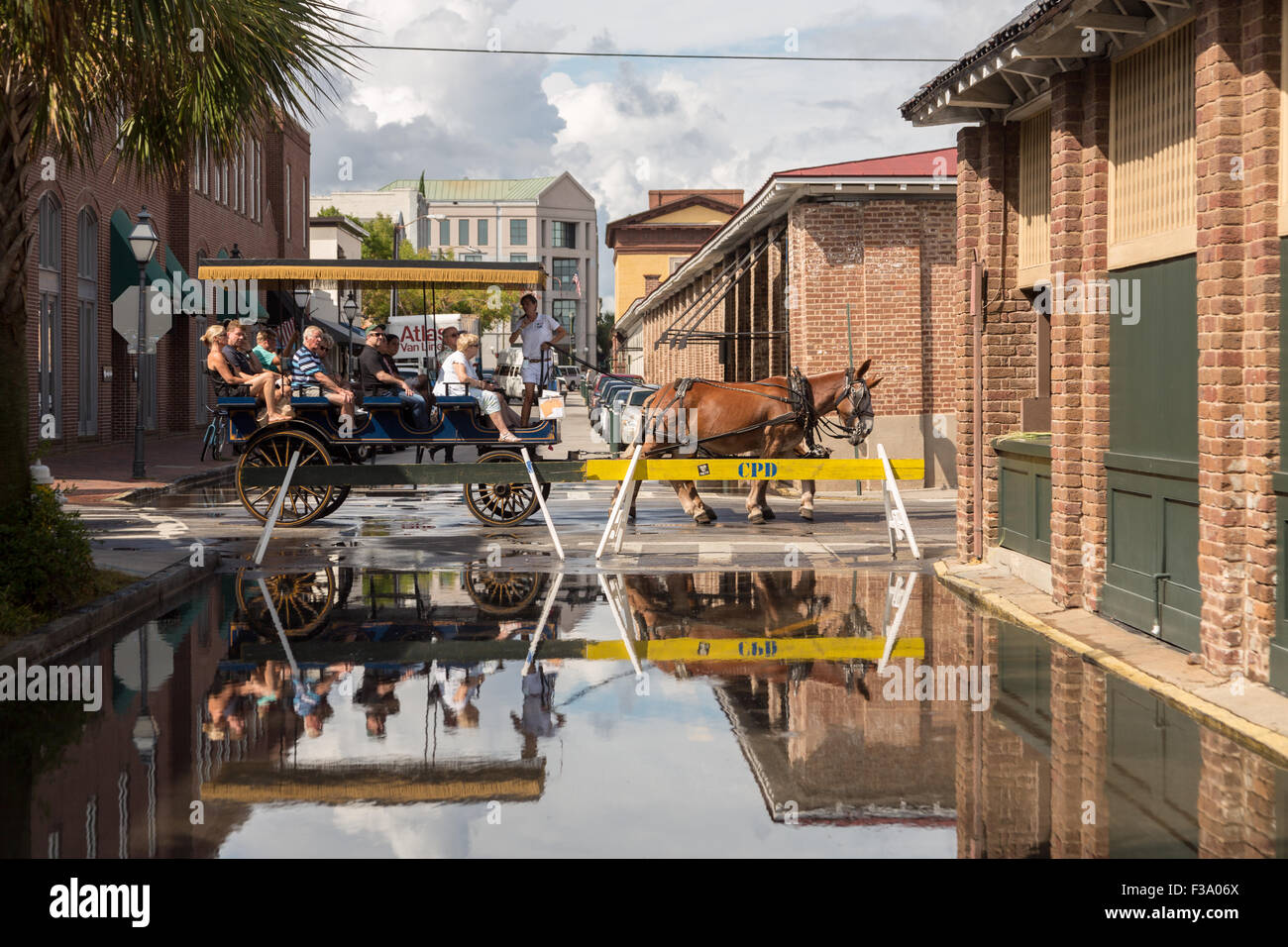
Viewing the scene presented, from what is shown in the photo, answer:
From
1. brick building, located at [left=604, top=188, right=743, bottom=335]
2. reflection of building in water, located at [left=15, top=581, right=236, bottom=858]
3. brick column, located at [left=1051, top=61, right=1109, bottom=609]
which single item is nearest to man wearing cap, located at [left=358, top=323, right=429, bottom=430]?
reflection of building in water, located at [left=15, top=581, right=236, bottom=858]

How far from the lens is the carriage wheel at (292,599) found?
10.9m

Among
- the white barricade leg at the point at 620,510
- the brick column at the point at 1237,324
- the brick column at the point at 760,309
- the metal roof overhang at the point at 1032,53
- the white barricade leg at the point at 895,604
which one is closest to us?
the brick column at the point at 1237,324

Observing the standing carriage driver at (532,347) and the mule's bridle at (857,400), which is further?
the mule's bridle at (857,400)

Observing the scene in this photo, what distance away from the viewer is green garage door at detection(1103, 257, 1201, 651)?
912 centimetres

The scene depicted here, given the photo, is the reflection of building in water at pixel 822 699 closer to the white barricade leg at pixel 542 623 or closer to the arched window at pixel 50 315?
the white barricade leg at pixel 542 623

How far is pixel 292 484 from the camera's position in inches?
668

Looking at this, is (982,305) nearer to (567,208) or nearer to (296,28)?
(296,28)

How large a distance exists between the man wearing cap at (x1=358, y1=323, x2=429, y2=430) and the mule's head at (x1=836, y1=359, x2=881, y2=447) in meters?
5.18

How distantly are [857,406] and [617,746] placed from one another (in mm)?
11739

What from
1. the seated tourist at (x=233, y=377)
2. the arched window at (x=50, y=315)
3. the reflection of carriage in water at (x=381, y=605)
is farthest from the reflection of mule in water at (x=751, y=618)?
the arched window at (x=50, y=315)

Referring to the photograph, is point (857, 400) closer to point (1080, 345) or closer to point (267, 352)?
point (267, 352)

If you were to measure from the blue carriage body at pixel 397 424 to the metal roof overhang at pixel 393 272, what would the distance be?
151 cm
